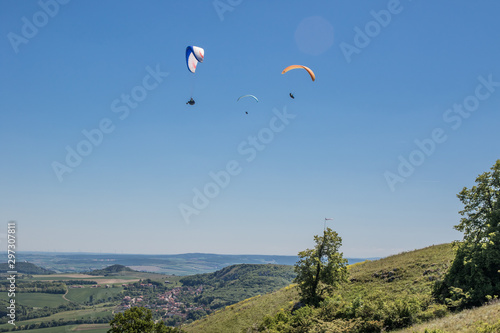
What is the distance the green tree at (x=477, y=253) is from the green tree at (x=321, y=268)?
11.2 m

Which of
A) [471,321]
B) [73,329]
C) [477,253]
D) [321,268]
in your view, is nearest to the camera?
[471,321]

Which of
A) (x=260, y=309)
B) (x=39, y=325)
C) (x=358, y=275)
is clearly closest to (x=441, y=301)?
(x=358, y=275)

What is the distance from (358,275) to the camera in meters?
48.2

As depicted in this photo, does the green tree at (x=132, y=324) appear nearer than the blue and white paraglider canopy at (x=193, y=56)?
Yes

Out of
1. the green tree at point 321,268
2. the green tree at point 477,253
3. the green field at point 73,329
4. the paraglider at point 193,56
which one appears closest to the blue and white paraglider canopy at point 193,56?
the paraglider at point 193,56

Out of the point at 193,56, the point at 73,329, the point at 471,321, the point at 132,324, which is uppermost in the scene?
the point at 193,56

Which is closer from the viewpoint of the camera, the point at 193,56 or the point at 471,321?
the point at 471,321

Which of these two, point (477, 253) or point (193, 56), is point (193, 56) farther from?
point (477, 253)

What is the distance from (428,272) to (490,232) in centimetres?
1427

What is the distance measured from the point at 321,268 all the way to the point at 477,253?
17.0 metres

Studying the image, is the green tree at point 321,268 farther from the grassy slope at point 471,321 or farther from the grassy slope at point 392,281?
the grassy slope at point 471,321

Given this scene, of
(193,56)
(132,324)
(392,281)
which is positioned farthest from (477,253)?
(193,56)

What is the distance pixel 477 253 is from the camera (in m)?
26.0

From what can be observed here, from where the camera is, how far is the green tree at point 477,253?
80.6ft
